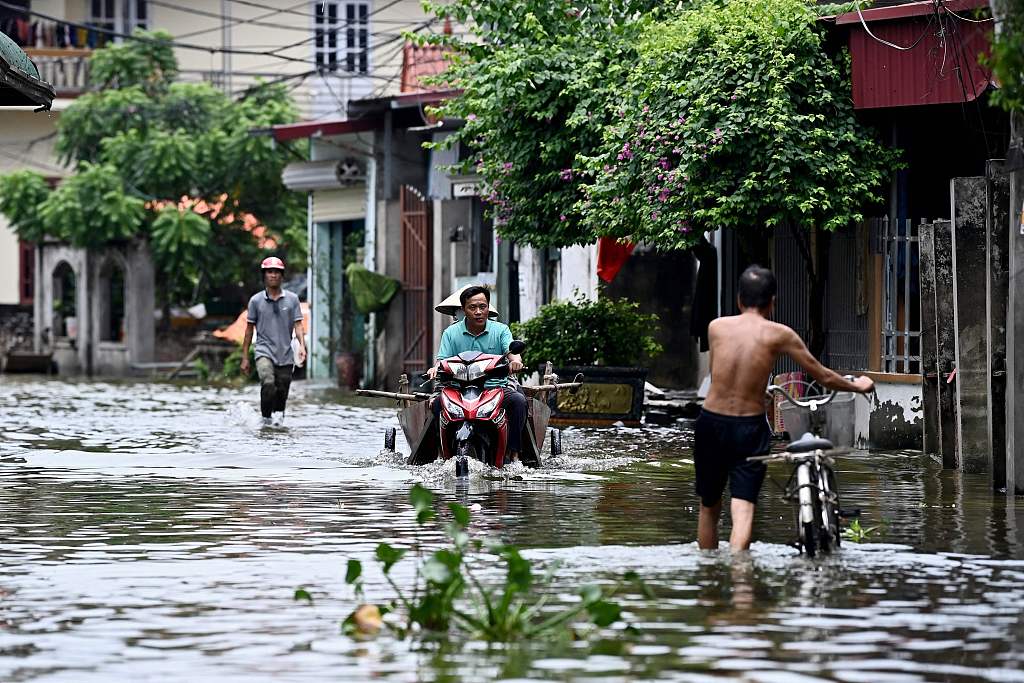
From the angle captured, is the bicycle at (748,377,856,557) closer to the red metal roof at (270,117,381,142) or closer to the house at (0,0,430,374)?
the red metal roof at (270,117,381,142)

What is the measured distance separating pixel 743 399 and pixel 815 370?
425mm

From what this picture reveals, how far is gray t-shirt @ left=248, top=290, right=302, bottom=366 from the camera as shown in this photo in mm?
22625

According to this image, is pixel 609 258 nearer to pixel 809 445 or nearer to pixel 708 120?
pixel 708 120

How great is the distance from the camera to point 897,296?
20578 millimetres

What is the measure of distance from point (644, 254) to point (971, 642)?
1892 centimetres

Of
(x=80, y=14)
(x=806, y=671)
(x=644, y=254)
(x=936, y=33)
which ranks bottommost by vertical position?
(x=806, y=671)

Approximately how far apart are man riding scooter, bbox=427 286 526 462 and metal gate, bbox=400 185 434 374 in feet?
53.7

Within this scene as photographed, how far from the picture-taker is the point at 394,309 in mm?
33844

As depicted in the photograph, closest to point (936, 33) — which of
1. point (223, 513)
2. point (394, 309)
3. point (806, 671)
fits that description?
point (223, 513)

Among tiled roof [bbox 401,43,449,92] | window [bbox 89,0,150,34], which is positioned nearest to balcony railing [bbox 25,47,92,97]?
window [bbox 89,0,150,34]

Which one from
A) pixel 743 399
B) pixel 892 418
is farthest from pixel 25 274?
pixel 743 399

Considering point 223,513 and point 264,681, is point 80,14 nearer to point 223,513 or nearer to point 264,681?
point 223,513

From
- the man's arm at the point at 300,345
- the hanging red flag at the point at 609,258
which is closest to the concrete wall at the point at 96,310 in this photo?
the hanging red flag at the point at 609,258

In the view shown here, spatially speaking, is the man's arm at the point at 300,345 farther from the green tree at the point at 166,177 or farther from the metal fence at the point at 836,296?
the green tree at the point at 166,177
